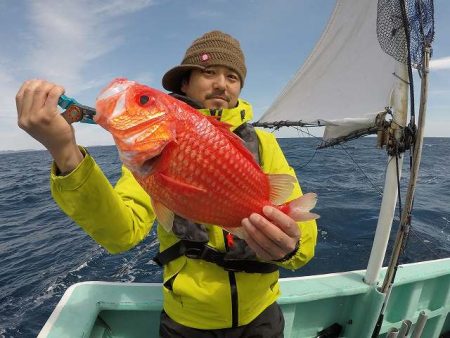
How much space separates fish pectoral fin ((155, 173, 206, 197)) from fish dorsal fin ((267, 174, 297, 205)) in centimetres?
46

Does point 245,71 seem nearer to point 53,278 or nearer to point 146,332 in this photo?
point 146,332

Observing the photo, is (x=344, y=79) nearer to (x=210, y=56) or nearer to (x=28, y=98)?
(x=210, y=56)

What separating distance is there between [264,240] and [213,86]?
1.41 meters

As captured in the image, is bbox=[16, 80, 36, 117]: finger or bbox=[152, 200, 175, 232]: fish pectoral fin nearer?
bbox=[16, 80, 36, 117]: finger

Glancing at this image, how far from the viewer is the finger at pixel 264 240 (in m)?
1.57

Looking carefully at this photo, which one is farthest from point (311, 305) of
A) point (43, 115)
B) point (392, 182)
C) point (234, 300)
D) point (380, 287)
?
point (43, 115)

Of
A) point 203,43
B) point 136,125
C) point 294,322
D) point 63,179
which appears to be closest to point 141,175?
point 136,125

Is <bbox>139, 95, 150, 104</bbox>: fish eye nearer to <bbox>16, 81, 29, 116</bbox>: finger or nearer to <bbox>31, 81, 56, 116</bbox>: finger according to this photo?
<bbox>31, 81, 56, 116</bbox>: finger

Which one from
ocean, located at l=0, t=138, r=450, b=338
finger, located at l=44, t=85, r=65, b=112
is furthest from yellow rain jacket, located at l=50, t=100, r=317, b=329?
ocean, located at l=0, t=138, r=450, b=338

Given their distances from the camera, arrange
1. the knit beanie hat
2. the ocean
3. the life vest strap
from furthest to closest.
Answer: the ocean → the knit beanie hat → the life vest strap

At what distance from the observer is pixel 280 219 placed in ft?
5.19

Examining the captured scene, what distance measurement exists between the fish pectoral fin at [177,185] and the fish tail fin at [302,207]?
21.0 inches

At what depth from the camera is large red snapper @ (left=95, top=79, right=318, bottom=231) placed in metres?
1.42

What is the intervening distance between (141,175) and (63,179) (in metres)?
0.42
